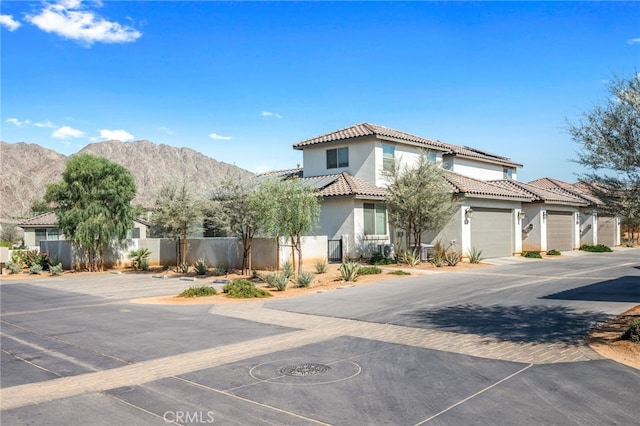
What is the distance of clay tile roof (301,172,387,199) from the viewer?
28141mm

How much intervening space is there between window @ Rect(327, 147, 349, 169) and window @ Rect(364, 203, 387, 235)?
3.92 metres

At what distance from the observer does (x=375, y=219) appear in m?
30.1

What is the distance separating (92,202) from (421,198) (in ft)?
64.8

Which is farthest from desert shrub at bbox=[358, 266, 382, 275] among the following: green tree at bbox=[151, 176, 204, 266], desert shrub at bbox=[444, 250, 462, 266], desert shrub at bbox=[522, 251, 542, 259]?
desert shrub at bbox=[522, 251, 542, 259]

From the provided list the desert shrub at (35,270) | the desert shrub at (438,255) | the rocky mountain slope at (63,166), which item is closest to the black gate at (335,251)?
the desert shrub at (438,255)

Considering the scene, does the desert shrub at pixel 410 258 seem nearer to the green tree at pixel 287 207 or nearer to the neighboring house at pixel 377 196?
the neighboring house at pixel 377 196

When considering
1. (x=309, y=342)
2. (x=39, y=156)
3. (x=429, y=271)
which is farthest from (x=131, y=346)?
(x=39, y=156)

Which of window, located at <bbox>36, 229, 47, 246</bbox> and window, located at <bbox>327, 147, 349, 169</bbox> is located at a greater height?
window, located at <bbox>327, 147, 349, 169</bbox>

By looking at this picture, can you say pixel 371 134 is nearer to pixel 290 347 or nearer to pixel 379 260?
pixel 379 260

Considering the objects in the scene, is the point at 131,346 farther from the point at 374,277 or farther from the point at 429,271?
the point at 429,271

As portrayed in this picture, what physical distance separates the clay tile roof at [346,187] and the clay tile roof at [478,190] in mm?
4136

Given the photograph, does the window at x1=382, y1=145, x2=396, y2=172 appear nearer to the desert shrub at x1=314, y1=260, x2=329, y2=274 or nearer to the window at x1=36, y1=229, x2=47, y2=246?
the desert shrub at x1=314, y1=260, x2=329, y2=274

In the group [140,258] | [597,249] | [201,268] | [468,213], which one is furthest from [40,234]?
[597,249]

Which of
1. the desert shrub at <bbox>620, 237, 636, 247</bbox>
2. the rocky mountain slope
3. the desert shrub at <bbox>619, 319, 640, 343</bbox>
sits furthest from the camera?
the rocky mountain slope
